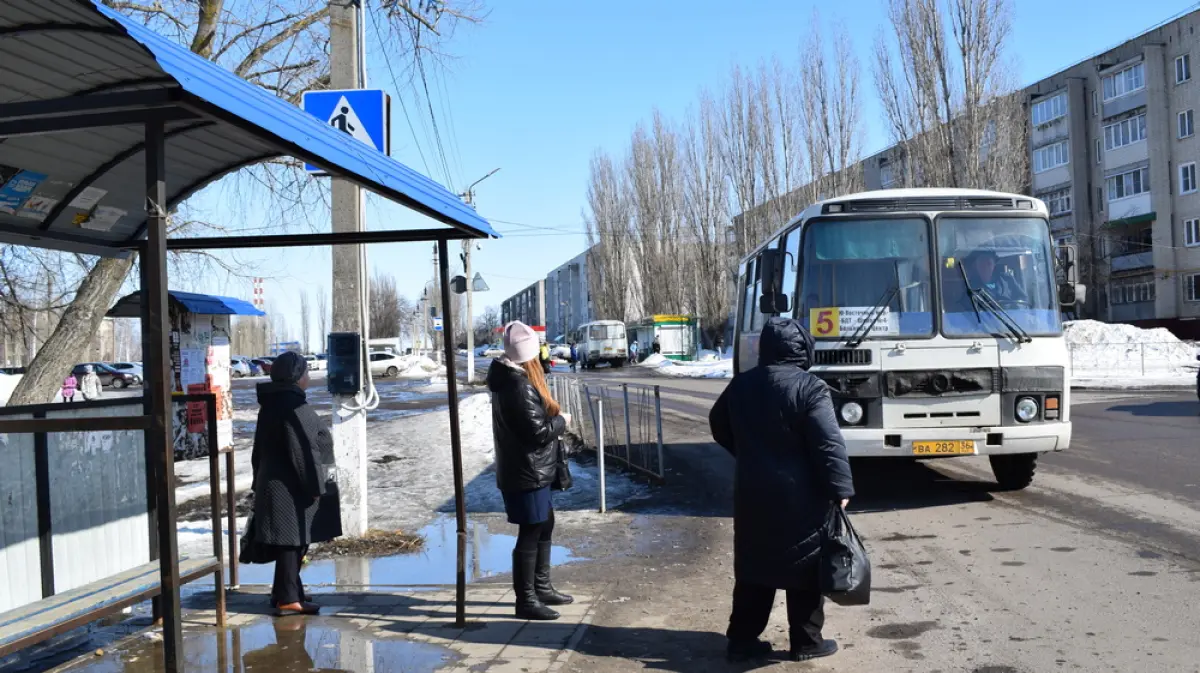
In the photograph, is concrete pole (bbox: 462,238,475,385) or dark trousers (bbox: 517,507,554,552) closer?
dark trousers (bbox: 517,507,554,552)

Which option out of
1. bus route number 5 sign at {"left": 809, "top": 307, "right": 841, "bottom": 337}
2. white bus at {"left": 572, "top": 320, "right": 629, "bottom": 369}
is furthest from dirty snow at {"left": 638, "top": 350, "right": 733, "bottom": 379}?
bus route number 5 sign at {"left": 809, "top": 307, "right": 841, "bottom": 337}

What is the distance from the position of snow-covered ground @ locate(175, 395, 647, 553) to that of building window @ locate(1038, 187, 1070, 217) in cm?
4423

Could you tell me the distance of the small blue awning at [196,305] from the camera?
13.2 m

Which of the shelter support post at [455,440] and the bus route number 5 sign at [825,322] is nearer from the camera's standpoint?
the shelter support post at [455,440]

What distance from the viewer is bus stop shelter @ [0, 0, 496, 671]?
333 centimetres

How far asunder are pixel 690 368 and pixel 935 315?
3942 cm

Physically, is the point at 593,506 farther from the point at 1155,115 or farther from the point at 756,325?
the point at 1155,115

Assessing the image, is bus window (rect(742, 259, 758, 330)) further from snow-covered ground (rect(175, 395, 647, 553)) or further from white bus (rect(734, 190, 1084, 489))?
white bus (rect(734, 190, 1084, 489))

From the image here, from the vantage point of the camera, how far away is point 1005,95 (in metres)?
34.9

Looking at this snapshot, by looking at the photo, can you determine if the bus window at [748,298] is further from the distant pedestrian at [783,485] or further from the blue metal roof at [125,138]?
the distant pedestrian at [783,485]

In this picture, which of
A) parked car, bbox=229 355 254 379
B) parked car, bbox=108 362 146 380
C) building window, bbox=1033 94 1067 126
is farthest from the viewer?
parked car, bbox=229 355 254 379

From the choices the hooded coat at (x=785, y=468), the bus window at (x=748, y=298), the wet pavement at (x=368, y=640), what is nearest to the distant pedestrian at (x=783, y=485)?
the hooded coat at (x=785, y=468)

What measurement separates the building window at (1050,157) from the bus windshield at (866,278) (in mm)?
48862

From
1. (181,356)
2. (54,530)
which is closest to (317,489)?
(54,530)
